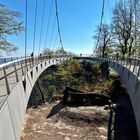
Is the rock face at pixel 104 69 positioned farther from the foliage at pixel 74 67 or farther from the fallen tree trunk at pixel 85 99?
the fallen tree trunk at pixel 85 99

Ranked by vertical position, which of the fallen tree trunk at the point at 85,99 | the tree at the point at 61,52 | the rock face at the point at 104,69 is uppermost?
the tree at the point at 61,52

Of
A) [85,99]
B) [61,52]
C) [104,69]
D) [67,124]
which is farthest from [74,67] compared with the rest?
[61,52]

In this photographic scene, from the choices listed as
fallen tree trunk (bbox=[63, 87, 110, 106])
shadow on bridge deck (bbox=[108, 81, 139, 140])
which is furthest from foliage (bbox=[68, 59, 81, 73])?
fallen tree trunk (bbox=[63, 87, 110, 106])

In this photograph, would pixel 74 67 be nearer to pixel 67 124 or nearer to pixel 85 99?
pixel 85 99

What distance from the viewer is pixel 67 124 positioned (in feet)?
46.2

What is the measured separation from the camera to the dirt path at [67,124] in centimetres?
1242

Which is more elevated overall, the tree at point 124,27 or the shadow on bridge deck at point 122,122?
the tree at point 124,27

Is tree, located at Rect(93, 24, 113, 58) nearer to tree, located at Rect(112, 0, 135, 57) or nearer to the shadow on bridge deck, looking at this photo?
tree, located at Rect(112, 0, 135, 57)

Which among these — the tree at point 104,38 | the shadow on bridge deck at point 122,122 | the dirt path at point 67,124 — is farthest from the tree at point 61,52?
the dirt path at point 67,124

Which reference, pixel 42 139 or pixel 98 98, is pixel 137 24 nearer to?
pixel 98 98

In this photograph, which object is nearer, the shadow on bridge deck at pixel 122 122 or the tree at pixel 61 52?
the shadow on bridge deck at pixel 122 122

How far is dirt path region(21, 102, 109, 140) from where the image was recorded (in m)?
12.4

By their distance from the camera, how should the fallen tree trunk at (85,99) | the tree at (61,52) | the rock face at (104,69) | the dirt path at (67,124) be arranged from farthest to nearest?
the tree at (61,52), the rock face at (104,69), the fallen tree trunk at (85,99), the dirt path at (67,124)

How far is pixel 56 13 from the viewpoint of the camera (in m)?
35.2
